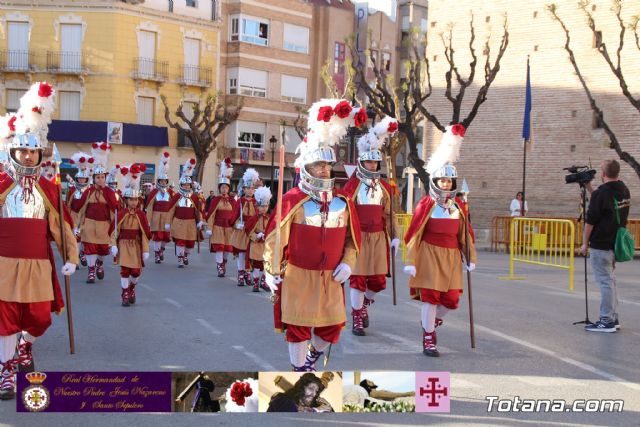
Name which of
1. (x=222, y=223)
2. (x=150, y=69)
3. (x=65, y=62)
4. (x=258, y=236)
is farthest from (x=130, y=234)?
(x=150, y=69)

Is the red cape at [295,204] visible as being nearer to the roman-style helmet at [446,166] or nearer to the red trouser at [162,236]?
the roman-style helmet at [446,166]

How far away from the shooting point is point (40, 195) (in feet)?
26.8

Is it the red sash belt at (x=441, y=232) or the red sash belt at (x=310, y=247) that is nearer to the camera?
the red sash belt at (x=310, y=247)

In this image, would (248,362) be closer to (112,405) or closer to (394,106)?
(112,405)

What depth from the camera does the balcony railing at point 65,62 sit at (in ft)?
152

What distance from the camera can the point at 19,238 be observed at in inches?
315

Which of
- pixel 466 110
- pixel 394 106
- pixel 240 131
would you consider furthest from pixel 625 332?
→ pixel 240 131

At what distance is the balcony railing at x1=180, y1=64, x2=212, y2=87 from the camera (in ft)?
161

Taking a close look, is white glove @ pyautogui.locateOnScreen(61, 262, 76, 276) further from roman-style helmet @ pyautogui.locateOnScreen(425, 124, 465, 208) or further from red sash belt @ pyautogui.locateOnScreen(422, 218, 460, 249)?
roman-style helmet @ pyautogui.locateOnScreen(425, 124, 465, 208)

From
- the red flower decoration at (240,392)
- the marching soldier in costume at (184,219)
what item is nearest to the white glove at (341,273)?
the red flower decoration at (240,392)

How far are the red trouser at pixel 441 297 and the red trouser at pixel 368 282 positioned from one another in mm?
1552

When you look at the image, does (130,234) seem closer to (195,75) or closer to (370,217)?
(370,217)

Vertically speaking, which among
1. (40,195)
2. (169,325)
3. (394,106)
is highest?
(394,106)

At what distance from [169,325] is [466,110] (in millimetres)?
28848
